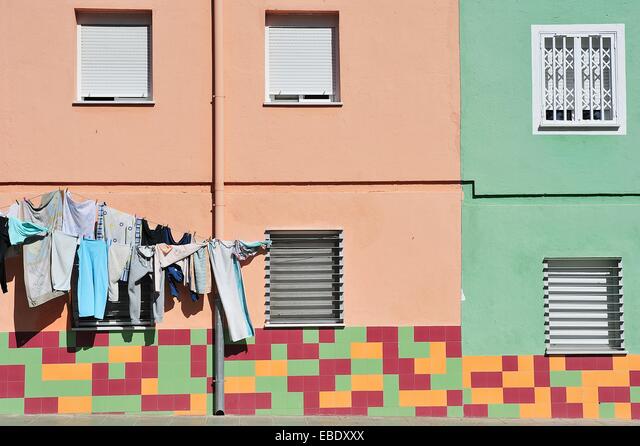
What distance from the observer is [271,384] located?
12.6m

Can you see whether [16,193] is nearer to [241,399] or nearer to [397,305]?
[241,399]

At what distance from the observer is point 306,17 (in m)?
13.1

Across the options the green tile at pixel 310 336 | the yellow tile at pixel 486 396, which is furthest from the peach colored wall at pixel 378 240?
the yellow tile at pixel 486 396

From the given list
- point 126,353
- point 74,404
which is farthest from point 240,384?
point 74,404

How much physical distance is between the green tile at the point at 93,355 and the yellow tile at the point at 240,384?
1.55m

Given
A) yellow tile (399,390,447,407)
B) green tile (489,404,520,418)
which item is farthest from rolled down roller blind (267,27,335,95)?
green tile (489,404,520,418)

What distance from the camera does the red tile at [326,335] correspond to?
12.7 meters

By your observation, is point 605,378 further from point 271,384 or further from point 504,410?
point 271,384

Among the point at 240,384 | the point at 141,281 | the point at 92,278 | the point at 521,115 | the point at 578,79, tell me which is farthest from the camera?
the point at 578,79

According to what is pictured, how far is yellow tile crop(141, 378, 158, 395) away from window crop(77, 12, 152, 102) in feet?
11.8

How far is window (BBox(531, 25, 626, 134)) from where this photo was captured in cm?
1297

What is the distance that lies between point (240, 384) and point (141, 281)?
1807 millimetres

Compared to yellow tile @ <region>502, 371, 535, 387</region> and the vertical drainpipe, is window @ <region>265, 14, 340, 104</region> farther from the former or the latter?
yellow tile @ <region>502, 371, 535, 387</region>
